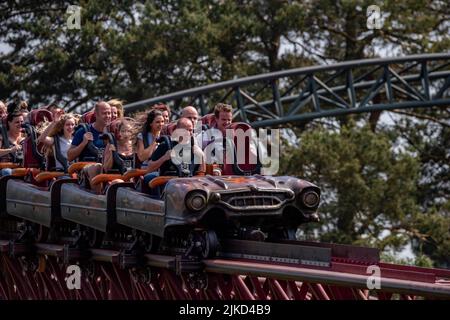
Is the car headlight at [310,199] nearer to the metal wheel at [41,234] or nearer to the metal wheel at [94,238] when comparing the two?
the metal wheel at [94,238]

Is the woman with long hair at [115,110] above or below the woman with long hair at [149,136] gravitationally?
above

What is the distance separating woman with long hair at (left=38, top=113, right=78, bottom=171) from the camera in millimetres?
12906

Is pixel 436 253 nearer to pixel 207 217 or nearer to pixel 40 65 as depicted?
pixel 40 65

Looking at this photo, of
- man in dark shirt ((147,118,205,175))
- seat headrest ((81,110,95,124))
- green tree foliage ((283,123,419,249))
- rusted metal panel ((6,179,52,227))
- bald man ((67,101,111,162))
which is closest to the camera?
man in dark shirt ((147,118,205,175))

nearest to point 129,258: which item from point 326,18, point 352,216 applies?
point 352,216

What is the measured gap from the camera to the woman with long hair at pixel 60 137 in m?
12.9

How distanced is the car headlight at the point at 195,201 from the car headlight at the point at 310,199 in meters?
0.88

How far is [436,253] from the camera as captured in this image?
28.1 metres

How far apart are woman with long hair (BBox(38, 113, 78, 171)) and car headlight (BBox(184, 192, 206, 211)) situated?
282 cm

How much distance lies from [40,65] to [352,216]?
24.3 feet
